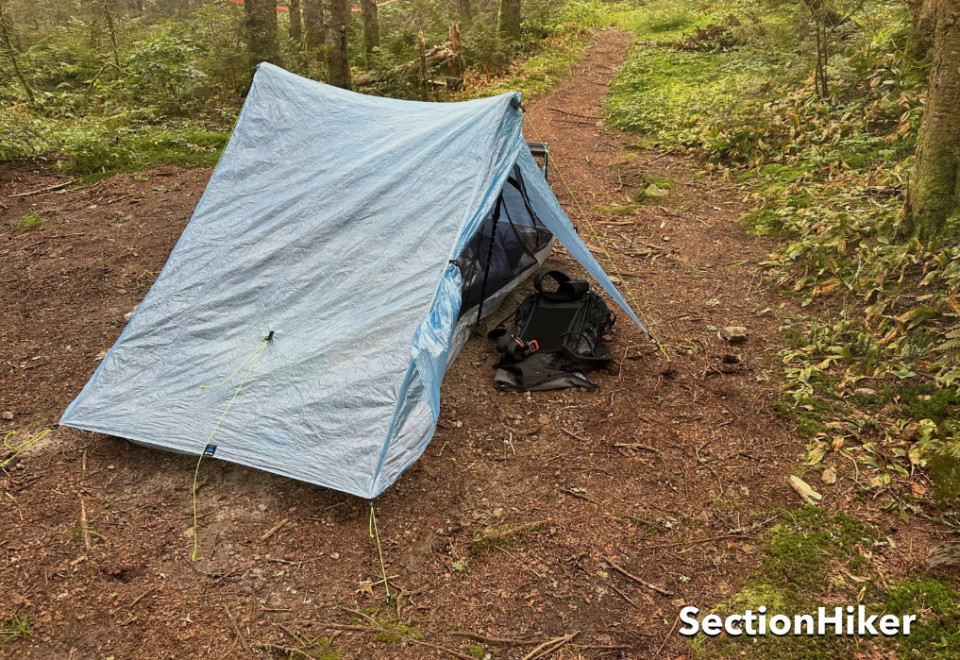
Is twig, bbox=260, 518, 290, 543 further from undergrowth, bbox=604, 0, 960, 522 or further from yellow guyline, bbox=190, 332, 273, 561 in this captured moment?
undergrowth, bbox=604, 0, 960, 522

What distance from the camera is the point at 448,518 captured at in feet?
13.9

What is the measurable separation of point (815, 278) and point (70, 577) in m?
6.55

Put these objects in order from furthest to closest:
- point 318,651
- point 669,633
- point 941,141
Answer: point 941,141, point 669,633, point 318,651

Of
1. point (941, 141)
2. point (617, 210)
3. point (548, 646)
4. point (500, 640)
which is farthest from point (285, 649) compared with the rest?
point (617, 210)

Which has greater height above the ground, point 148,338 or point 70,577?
point 148,338

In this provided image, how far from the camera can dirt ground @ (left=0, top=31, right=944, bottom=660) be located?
11.6 feet

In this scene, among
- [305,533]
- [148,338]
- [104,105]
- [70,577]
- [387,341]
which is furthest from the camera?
[104,105]

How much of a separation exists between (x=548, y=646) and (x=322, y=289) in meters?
2.99

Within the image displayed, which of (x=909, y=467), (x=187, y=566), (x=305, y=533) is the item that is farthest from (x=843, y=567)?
(x=187, y=566)

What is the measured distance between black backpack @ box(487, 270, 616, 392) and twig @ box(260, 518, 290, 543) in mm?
2044

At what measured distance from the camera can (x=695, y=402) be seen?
17.2ft

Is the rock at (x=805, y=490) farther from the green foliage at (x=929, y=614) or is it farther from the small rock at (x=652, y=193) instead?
the small rock at (x=652, y=193)

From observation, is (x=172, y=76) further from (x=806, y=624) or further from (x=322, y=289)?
(x=806, y=624)

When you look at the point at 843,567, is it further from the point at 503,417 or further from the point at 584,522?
the point at 503,417
